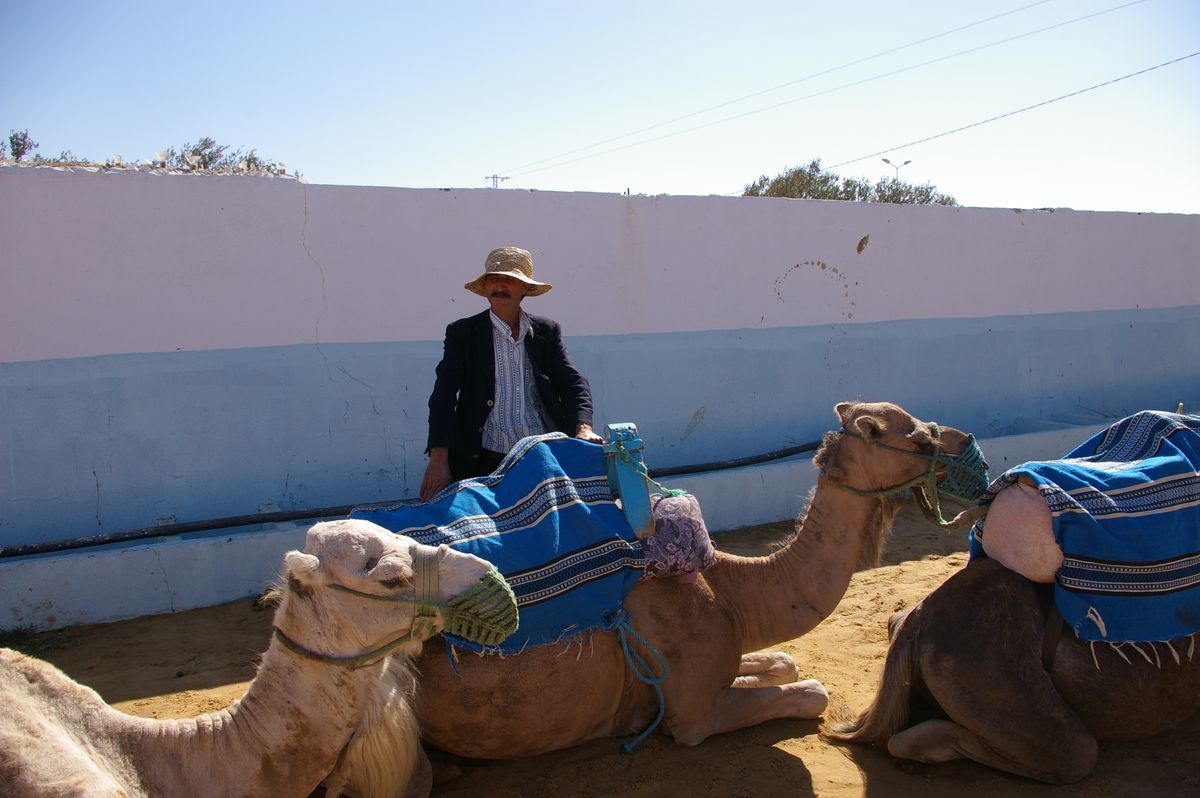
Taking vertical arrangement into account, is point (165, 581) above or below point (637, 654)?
below

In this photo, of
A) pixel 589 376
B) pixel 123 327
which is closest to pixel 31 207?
pixel 123 327

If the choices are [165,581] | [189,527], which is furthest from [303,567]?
[189,527]

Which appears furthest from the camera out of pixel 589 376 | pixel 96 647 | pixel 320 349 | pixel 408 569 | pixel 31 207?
pixel 589 376

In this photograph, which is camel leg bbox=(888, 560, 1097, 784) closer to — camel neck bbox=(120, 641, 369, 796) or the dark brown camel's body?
the dark brown camel's body

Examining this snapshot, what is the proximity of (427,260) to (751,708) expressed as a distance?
487cm

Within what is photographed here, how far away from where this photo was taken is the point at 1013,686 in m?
3.46

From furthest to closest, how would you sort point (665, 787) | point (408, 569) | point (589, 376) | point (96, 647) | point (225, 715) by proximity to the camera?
point (589, 376) → point (96, 647) → point (665, 787) → point (225, 715) → point (408, 569)

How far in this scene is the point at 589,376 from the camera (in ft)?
26.9

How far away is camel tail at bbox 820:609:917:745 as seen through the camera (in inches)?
147

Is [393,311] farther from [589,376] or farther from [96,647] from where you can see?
[96,647]

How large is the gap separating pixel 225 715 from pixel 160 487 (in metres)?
4.30

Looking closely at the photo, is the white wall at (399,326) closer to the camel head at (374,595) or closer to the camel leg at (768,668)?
the camel leg at (768,668)

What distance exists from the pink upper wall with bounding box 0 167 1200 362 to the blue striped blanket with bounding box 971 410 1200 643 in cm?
507

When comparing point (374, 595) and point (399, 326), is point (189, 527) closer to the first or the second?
point (399, 326)
